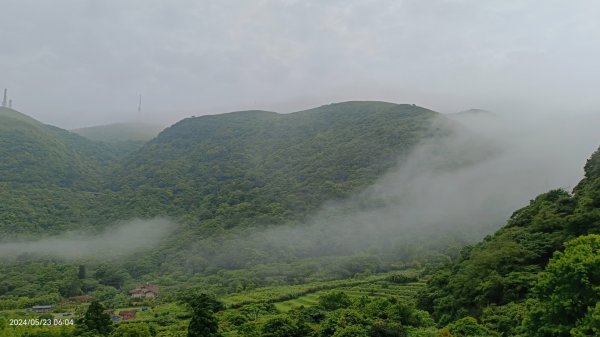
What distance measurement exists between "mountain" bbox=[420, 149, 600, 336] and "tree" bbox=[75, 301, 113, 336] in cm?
2696

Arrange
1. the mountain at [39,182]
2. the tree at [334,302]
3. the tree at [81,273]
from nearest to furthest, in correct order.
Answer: the tree at [334,302] < the tree at [81,273] < the mountain at [39,182]

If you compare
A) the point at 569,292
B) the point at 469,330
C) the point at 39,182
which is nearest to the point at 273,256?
the point at 469,330

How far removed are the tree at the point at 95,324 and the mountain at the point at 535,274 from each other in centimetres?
2696

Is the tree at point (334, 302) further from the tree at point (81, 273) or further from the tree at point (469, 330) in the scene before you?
the tree at point (81, 273)

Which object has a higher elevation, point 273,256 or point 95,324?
point 95,324

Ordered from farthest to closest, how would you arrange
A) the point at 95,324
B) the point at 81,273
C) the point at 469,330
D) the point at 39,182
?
the point at 39,182 < the point at 81,273 < the point at 95,324 < the point at 469,330

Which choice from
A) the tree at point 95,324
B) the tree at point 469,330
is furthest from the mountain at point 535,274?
the tree at point 95,324

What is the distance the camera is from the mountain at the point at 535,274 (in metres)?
22.7

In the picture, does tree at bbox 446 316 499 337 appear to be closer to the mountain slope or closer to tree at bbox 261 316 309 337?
tree at bbox 261 316 309 337

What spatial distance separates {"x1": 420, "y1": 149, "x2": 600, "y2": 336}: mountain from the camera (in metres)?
22.7

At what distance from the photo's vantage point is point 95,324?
1687 inches

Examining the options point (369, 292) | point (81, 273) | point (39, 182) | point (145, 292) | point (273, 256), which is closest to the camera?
point (369, 292)

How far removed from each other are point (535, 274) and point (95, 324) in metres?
34.0

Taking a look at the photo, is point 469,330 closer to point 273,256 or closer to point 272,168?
point 273,256
